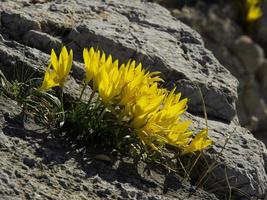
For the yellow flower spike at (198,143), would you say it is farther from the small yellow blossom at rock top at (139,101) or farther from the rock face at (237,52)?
the rock face at (237,52)

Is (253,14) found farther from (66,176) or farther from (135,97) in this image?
(66,176)

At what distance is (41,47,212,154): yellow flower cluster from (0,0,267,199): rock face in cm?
27

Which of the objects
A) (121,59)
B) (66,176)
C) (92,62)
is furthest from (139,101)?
(121,59)

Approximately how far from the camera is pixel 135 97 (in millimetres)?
3619

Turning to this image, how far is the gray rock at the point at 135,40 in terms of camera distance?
4562 millimetres

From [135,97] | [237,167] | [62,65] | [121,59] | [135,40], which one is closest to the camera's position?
[135,97]

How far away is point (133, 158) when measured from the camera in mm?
3828

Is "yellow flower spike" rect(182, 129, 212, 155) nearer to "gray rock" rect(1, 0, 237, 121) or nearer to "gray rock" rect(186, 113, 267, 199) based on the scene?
"gray rock" rect(186, 113, 267, 199)

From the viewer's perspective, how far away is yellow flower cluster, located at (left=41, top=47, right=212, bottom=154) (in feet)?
11.8

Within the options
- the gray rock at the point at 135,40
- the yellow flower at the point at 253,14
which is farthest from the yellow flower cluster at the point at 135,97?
the yellow flower at the point at 253,14

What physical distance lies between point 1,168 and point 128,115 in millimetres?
797

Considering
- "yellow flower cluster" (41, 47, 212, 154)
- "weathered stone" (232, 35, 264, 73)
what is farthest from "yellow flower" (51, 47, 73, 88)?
"weathered stone" (232, 35, 264, 73)

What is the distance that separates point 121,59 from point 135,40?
248 millimetres

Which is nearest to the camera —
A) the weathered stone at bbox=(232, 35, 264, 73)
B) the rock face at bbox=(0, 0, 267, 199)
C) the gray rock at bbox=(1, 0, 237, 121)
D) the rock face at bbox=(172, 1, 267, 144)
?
the rock face at bbox=(0, 0, 267, 199)
